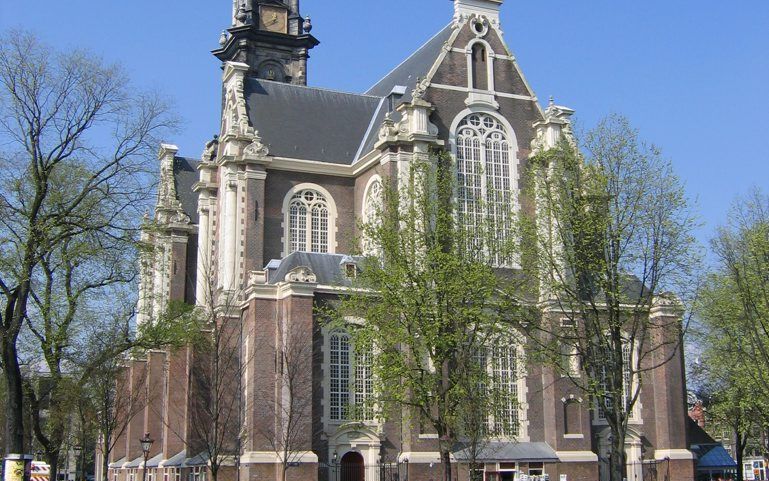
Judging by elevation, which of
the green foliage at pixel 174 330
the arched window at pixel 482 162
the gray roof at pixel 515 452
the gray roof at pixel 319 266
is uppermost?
the arched window at pixel 482 162

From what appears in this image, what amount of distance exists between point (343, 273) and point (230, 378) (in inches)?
315

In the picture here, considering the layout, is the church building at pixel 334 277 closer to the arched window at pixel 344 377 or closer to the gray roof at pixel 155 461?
the arched window at pixel 344 377

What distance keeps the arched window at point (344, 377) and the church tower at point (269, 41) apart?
36683mm

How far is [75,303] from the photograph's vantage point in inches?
1432

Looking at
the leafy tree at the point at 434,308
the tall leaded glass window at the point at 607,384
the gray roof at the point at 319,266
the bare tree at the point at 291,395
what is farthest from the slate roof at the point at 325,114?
the tall leaded glass window at the point at 607,384

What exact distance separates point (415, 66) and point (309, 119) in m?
6.72

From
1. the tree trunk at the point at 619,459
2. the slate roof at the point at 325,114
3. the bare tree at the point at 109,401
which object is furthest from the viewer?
the slate roof at the point at 325,114

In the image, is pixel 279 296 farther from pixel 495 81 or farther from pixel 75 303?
pixel 495 81

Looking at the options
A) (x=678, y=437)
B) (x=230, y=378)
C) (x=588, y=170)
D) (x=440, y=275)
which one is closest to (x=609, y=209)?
(x=588, y=170)

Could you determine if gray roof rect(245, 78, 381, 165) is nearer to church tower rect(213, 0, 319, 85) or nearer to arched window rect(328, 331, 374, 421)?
arched window rect(328, 331, 374, 421)

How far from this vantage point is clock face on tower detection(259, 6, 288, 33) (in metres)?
79.1

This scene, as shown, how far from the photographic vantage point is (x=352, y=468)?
44.6 meters

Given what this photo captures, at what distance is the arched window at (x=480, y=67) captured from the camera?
5172 centimetres

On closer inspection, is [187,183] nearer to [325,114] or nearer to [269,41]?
[269,41]
